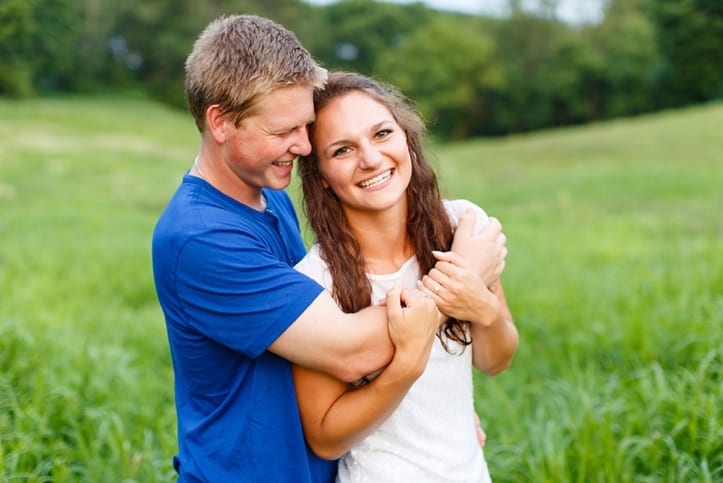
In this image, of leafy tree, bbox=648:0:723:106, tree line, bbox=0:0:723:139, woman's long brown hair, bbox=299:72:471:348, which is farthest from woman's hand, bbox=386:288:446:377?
tree line, bbox=0:0:723:139

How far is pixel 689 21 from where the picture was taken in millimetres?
4625

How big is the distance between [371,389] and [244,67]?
99cm

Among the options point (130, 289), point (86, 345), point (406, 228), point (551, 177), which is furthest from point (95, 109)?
point (406, 228)

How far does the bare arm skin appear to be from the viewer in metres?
1.99

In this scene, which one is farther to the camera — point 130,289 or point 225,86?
point 130,289

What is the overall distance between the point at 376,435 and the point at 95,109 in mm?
34344

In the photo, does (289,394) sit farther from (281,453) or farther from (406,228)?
(406,228)

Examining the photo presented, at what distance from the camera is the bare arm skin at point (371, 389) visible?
6.53 ft

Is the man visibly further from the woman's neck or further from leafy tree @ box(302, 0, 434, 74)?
leafy tree @ box(302, 0, 434, 74)

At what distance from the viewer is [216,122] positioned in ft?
Result: 7.15

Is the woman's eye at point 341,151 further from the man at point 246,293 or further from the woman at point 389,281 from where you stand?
the man at point 246,293

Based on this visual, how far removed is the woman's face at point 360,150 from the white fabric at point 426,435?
0.24 meters

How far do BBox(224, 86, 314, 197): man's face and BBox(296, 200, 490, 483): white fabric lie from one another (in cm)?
31

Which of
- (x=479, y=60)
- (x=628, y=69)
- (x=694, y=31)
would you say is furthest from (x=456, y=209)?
(x=479, y=60)
